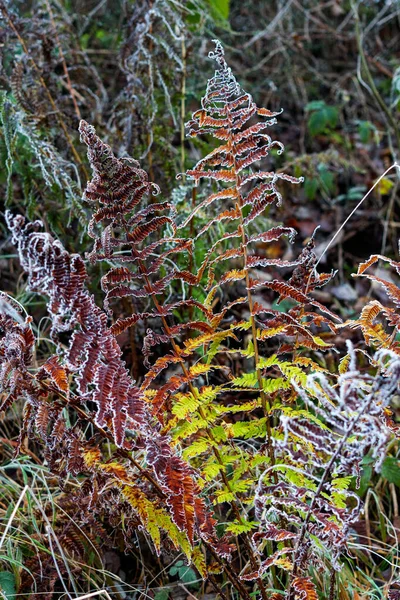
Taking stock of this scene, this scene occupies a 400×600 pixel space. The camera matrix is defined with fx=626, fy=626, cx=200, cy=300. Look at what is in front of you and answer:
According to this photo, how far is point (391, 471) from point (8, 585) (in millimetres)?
1147

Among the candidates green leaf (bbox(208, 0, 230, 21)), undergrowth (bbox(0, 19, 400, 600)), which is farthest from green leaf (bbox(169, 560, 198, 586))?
green leaf (bbox(208, 0, 230, 21))

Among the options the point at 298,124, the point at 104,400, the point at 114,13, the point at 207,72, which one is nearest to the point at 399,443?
the point at 104,400

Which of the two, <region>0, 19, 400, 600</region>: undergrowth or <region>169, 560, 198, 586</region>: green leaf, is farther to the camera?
<region>169, 560, 198, 586</region>: green leaf

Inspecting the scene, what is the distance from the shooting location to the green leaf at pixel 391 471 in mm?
1911

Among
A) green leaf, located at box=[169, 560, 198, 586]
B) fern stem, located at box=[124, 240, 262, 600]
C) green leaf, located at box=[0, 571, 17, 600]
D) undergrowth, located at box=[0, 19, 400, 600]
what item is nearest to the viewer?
undergrowth, located at box=[0, 19, 400, 600]

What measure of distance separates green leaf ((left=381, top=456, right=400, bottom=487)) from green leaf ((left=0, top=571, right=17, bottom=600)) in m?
1.11

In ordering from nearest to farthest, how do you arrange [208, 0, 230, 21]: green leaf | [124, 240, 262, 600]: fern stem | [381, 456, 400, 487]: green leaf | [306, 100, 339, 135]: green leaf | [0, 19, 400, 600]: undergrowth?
[0, 19, 400, 600]: undergrowth
[124, 240, 262, 600]: fern stem
[381, 456, 400, 487]: green leaf
[208, 0, 230, 21]: green leaf
[306, 100, 339, 135]: green leaf

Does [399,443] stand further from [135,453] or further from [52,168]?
[52,168]

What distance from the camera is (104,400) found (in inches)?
44.9

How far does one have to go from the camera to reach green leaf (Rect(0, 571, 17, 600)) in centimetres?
159

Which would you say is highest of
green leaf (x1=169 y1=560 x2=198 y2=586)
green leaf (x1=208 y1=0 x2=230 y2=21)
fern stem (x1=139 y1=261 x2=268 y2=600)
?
green leaf (x1=208 y1=0 x2=230 y2=21)

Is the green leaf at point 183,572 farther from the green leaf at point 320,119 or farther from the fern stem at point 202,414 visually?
the green leaf at point 320,119

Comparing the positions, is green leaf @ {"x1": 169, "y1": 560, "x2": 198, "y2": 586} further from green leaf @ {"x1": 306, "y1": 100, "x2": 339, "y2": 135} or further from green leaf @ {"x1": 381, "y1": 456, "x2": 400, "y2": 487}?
green leaf @ {"x1": 306, "y1": 100, "x2": 339, "y2": 135}

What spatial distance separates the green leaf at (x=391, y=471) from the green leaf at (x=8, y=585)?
1111 millimetres
